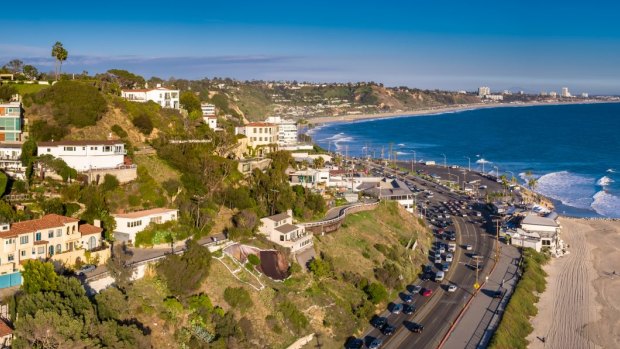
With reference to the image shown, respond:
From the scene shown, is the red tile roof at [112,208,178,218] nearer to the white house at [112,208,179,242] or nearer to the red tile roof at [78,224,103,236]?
the white house at [112,208,179,242]

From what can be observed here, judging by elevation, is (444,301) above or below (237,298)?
below

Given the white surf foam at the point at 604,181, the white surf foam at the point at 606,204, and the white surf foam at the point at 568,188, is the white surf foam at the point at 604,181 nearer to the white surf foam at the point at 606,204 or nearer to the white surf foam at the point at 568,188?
the white surf foam at the point at 568,188

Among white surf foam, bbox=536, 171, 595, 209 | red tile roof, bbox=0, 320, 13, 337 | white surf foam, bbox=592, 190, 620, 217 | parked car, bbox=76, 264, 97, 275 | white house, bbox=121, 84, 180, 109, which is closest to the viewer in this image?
red tile roof, bbox=0, 320, 13, 337

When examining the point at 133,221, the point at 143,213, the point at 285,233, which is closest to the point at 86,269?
the point at 133,221

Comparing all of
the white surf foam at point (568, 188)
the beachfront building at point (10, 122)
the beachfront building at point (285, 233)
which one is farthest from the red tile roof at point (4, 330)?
the white surf foam at point (568, 188)

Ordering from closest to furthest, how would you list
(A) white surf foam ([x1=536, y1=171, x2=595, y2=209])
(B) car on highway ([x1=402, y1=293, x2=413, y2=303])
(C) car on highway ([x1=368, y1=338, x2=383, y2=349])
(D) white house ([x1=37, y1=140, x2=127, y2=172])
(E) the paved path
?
(C) car on highway ([x1=368, y1=338, x2=383, y2=349]) → (E) the paved path → (B) car on highway ([x1=402, y1=293, x2=413, y2=303]) → (D) white house ([x1=37, y1=140, x2=127, y2=172]) → (A) white surf foam ([x1=536, y1=171, x2=595, y2=209])

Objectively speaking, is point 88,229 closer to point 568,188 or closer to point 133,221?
point 133,221

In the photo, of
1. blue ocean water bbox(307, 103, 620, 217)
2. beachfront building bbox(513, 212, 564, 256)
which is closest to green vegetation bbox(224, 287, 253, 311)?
beachfront building bbox(513, 212, 564, 256)
